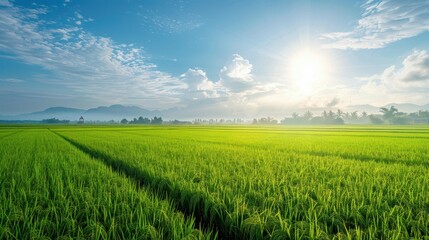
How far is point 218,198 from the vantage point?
335 cm

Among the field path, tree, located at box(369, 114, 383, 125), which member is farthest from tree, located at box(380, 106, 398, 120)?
the field path

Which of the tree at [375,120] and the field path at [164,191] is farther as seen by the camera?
the tree at [375,120]

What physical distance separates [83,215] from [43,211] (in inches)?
18.9

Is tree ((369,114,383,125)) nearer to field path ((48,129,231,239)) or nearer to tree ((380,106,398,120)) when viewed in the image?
tree ((380,106,398,120))

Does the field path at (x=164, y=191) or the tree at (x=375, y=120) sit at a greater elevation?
the tree at (x=375, y=120)

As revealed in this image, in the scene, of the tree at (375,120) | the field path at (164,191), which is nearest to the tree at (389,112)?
the tree at (375,120)

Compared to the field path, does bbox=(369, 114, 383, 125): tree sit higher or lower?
higher

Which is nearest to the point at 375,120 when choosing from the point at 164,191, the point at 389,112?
the point at 389,112

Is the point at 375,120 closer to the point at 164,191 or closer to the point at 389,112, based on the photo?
the point at 389,112

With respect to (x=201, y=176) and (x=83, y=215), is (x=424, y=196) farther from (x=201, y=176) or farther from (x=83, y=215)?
(x=83, y=215)

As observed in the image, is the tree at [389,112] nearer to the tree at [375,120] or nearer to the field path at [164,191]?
the tree at [375,120]

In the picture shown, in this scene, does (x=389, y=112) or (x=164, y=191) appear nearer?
(x=164, y=191)

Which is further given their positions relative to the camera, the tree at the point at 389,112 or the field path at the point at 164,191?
the tree at the point at 389,112

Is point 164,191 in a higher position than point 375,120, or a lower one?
lower
